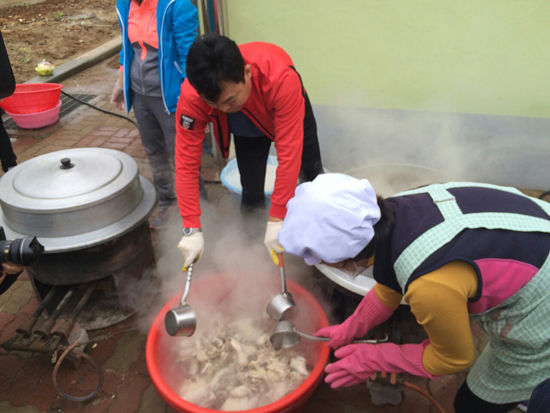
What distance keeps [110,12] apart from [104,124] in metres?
9.07

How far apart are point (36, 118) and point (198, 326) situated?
16.3ft

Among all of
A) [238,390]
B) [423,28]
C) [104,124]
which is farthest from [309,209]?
[104,124]

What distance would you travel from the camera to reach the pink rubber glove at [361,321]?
2000 millimetres

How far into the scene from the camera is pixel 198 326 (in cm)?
261

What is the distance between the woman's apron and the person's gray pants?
8.03 feet

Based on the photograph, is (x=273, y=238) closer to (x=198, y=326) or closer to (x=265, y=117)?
(x=265, y=117)

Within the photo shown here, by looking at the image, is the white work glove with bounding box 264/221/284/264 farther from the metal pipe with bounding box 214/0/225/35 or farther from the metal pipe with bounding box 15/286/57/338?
the metal pipe with bounding box 214/0/225/35

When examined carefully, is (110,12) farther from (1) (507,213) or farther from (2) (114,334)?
(1) (507,213)

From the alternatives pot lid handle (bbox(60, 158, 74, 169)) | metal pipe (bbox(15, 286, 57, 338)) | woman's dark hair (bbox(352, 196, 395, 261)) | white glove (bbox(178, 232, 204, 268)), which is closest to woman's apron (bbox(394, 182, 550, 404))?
woman's dark hair (bbox(352, 196, 395, 261))

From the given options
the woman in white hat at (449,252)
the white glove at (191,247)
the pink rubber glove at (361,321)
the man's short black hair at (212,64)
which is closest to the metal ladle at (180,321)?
the white glove at (191,247)

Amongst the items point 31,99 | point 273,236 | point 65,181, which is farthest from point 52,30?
point 273,236

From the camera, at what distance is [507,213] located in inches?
54.2

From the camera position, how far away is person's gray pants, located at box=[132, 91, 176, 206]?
3414 mm

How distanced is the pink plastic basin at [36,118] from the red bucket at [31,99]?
0.08 m
